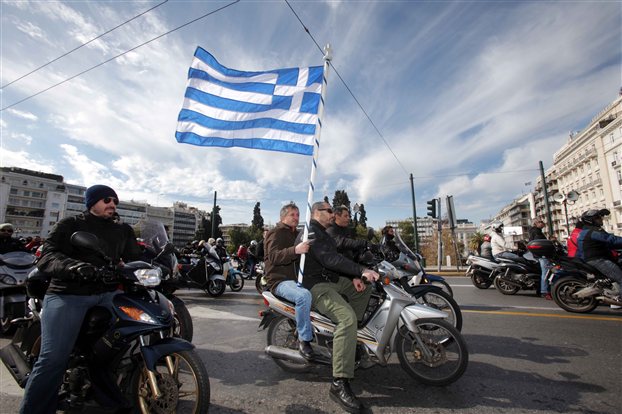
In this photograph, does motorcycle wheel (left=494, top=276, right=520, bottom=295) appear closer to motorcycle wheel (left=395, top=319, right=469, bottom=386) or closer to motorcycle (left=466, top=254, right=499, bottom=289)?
motorcycle (left=466, top=254, right=499, bottom=289)

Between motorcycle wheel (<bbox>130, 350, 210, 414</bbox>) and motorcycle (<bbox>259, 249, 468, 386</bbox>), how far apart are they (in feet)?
3.47

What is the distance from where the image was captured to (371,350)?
A: 292cm

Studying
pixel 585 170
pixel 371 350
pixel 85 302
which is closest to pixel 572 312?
A: pixel 371 350

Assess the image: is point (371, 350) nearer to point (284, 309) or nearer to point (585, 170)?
point (284, 309)

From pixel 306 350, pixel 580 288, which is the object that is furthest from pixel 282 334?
pixel 580 288

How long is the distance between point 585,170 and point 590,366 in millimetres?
77099

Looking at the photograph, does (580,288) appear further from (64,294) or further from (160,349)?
(64,294)

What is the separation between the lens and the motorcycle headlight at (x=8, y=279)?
4487 millimetres

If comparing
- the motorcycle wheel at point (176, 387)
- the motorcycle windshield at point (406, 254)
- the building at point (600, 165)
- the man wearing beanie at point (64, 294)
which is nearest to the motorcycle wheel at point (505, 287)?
the motorcycle windshield at point (406, 254)

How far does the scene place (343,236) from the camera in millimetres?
4105

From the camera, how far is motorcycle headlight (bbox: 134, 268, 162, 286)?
7.64ft

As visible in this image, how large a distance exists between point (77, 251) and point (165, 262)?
8.50 ft

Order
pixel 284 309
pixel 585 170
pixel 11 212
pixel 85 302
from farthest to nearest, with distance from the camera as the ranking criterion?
pixel 11 212 → pixel 585 170 → pixel 284 309 → pixel 85 302

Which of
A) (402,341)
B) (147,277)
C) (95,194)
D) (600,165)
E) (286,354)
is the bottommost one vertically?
(286,354)
